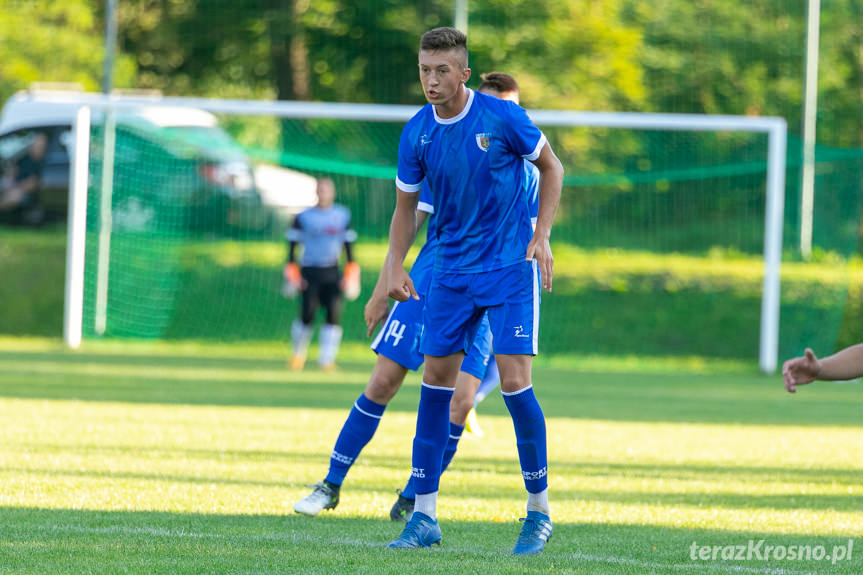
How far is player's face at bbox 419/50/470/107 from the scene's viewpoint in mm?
5102

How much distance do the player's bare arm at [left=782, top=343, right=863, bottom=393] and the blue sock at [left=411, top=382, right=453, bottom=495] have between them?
4.95 feet

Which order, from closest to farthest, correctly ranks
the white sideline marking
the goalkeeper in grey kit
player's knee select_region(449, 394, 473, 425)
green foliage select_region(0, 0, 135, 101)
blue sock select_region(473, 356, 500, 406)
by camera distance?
the white sideline marking, player's knee select_region(449, 394, 473, 425), blue sock select_region(473, 356, 500, 406), the goalkeeper in grey kit, green foliage select_region(0, 0, 135, 101)

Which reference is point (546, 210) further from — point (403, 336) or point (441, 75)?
point (403, 336)

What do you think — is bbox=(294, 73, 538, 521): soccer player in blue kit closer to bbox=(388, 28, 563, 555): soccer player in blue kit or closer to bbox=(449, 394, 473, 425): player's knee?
bbox=(449, 394, 473, 425): player's knee

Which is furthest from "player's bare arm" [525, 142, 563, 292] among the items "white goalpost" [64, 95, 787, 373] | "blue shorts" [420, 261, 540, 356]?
"white goalpost" [64, 95, 787, 373]

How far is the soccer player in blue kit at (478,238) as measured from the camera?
17.0 ft

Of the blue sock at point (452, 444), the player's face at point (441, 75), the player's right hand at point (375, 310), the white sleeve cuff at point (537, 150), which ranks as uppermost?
the player's face at point (441, 75)

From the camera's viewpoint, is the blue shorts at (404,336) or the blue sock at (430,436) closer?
the blue sock at (430,436)

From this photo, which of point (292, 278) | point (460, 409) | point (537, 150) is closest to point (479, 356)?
point (460, 409)

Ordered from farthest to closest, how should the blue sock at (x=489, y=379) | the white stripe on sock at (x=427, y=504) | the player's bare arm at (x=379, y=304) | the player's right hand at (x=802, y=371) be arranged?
the blue sock at (x=489, y=379) → the player's bare arm at (x=379, y=304) → the white stripe on sock at (x=427, y=504) → the player's right hand at (x=802, y=371)

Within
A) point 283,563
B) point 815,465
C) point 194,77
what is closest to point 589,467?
point 815,465

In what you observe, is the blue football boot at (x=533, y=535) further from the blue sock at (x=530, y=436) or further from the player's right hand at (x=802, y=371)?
the player's right hand at (x=802, y=371)

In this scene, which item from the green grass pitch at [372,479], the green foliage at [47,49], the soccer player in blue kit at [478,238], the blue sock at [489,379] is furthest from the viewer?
the green foliage at [47,49]

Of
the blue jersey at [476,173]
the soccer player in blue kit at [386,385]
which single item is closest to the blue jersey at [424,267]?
the soccer player in blue kit at [386,385]
